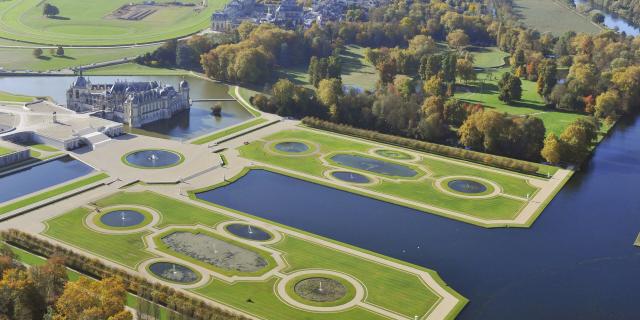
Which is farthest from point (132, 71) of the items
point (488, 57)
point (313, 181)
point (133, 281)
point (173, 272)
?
point (133, 281)

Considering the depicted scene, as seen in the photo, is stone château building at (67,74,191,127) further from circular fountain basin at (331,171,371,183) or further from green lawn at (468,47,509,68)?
green lawn at (468,47,509,68)

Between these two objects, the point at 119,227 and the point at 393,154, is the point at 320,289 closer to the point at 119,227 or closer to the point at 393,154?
the point at 119,227

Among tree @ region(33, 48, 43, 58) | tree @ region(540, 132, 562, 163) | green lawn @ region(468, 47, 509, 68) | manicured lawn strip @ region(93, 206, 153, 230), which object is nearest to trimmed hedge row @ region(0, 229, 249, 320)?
manicured lawn strip @ region(93, 206, 153, 230)

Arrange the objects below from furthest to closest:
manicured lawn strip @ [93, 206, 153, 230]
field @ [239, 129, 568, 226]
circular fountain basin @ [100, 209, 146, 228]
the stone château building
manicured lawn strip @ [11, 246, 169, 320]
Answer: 1. the stone château building
2. field @ [239, 129, 568, 226]
3. circular fountain basin @ [100, 209, 146, 228]
4. manicured lawn strip @ [93, 206, 153, 230]
5. manicured lawn strip @ [11, 246, 169, 320]

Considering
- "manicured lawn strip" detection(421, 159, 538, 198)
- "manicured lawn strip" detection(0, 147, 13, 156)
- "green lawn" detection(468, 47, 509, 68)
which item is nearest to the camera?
"manicured lawn strip" detection(421, 159, 538, 198)

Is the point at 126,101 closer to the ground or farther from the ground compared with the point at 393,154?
farther from the ground

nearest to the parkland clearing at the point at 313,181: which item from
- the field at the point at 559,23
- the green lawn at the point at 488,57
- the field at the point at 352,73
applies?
the field at the point at 352,73
